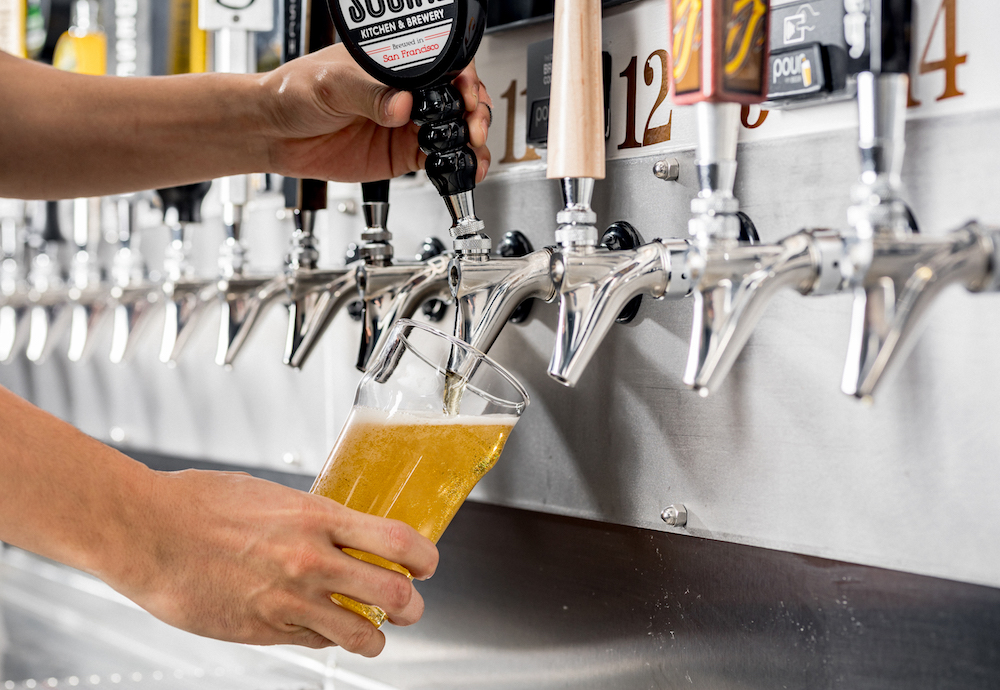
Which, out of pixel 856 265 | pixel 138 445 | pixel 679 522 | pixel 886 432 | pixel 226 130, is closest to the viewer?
pixel 856 265

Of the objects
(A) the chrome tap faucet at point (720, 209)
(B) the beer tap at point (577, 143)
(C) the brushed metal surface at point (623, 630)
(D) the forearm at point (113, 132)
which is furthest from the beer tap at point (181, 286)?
(A) the chrome tap faucet at point (720, 209)

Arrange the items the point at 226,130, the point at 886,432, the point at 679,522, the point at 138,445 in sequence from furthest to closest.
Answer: the point at 138,445
the point at 226,130
the point at 679,522
the point at 886,432

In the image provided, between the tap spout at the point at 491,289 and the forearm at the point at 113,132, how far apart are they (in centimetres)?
32

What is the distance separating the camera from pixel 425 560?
0.54m

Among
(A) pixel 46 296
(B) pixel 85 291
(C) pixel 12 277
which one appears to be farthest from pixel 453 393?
(C) pixel 12 277

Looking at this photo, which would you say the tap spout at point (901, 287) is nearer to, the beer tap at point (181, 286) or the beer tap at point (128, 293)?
the beer tap at point (181, 286)

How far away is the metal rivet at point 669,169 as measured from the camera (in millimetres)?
710

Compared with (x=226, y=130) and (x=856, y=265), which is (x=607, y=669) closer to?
(x=856, y=265)

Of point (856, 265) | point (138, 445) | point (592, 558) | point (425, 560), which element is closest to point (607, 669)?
point (592, 558)

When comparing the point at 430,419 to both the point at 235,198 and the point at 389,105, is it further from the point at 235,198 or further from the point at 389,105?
the point at 235,198

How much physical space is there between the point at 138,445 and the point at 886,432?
1.06 meters

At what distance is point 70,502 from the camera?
53cm

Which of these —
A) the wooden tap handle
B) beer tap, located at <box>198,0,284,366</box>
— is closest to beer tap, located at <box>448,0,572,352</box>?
the wooden tap handle

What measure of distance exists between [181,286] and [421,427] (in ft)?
1.77
